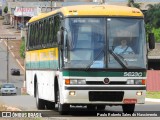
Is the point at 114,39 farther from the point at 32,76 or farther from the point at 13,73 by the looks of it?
the point at 13,73

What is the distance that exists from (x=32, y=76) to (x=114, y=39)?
728 centimetres

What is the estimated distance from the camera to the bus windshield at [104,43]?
2064 centimetres

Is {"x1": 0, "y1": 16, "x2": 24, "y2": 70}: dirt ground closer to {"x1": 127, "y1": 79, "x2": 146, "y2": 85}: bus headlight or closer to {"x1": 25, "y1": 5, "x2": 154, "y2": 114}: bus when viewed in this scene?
{"x1": 25, "y1": 5, "x2": 154, "y2": 114}: bus

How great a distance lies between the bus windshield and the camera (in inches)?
813

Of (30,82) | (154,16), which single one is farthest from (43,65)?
(154,16)

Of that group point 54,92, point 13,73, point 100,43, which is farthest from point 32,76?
point 13,73

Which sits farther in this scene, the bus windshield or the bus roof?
the bus roof

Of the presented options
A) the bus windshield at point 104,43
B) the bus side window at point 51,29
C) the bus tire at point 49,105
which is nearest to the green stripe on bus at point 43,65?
the bus side window at point 51,29

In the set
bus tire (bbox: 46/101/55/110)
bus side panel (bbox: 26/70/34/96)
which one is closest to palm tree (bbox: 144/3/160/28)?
bus side panel (bbox: 26/70/34/96)

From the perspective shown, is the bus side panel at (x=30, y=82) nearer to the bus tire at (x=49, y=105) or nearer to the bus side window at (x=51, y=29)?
the bus tire at (x=49, y=105)

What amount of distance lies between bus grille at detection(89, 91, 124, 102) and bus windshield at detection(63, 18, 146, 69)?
2.52 feet

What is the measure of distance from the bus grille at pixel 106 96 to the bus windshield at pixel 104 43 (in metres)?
0.77

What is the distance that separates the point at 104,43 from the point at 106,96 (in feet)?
5.17

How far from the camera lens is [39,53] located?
83.0 ft
